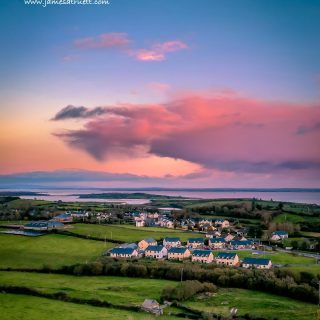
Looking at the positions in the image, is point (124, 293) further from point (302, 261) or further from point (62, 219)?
point (62, 219)

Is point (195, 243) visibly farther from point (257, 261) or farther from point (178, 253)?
point (257, 261)

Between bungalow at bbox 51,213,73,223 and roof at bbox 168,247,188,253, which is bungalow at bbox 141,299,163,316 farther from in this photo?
bungalow at bbox 51,213,73,223

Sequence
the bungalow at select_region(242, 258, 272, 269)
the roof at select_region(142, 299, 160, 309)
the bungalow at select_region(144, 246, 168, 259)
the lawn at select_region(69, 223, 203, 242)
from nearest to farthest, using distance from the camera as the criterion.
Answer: the roof at select_region(142, 299, 160, 309) → the bungalow at select_region(242, 258, 272, 269) → the bungalow at select_region(144, 246, 168, 259) → the lawn at select_region(69, 223, 203, 242)

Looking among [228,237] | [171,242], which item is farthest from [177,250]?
[228,237]

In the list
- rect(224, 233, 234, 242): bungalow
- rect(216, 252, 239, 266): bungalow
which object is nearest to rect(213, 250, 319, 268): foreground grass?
rect(216, 252, 239, 266): bungalow

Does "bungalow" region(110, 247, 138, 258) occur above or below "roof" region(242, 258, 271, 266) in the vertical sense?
below

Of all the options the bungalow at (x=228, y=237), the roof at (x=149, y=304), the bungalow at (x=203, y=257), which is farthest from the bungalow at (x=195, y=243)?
the roof at (x=149, y=304)
